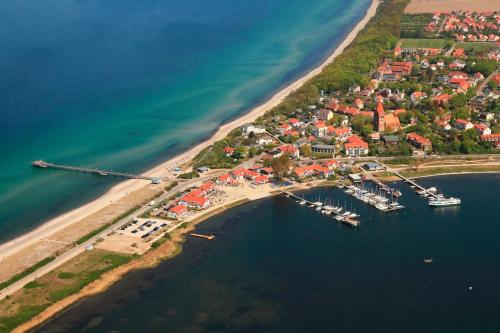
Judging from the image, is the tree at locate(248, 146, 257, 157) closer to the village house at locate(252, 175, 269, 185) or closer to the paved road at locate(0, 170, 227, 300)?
the village house at locate(252, 175, 269, 185)

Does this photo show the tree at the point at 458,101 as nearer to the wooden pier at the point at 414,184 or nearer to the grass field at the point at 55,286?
the wooden pier at the point at 414,184

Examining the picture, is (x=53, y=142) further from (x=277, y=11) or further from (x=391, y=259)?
(x=277, y=11)

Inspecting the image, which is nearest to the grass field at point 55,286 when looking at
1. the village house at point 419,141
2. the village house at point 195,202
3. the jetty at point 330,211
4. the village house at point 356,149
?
the village house at point 195,202

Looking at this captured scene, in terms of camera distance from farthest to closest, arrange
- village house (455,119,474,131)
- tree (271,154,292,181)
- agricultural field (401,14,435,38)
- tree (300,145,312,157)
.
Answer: agricultural field (401,14,435,38)
village house (455,119,474,131)
tree (300,145,312,157)
tree (271,154,292,181)

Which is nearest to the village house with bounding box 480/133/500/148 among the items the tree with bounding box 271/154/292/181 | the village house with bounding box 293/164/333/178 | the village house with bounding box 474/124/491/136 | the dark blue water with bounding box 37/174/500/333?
the village house with bounding box 474/124/491/136

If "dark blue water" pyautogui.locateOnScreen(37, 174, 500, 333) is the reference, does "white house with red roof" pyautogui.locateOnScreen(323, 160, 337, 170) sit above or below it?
above

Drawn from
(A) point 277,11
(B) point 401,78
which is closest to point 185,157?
(B) point 401,78
